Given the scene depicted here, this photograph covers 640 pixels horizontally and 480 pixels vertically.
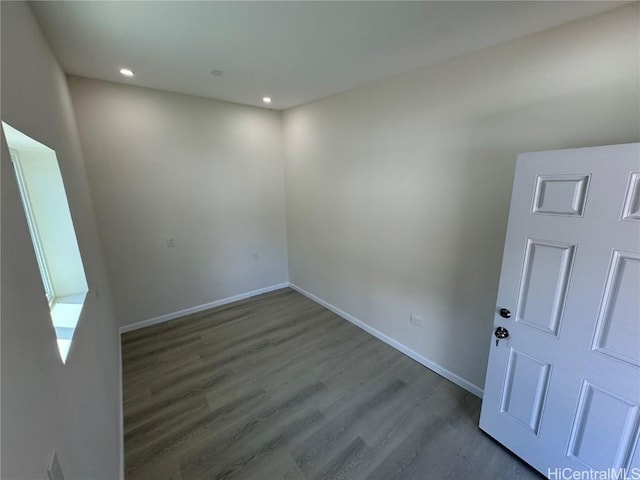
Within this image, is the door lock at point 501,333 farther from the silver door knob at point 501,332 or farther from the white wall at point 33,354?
the white wall at point 33,354

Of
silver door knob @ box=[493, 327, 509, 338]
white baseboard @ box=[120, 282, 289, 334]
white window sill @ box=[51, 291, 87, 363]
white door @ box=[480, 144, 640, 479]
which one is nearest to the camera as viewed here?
white window sill @ box=[51, 291, 87, 363]

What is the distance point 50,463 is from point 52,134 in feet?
5.46

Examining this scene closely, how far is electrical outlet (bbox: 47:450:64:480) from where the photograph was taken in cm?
69

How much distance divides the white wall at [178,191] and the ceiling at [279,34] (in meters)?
0.50

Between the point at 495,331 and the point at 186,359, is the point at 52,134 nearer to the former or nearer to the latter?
the point at 186,359

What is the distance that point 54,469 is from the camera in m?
0.72

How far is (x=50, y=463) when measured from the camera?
2.29ft

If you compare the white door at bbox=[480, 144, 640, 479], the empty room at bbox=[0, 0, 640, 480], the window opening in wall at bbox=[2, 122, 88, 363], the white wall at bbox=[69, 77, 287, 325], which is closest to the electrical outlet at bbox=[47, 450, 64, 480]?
the empty room at bbox=[0, 0, 640, 480]

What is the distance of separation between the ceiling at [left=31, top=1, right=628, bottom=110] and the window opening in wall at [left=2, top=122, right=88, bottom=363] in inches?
34.2

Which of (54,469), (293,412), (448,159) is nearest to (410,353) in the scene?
(293,412)

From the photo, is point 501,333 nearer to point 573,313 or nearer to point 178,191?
point 573,313

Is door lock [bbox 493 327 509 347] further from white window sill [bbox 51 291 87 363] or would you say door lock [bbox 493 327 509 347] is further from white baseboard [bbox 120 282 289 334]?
white baseboard [bbox 120 282 289 334]

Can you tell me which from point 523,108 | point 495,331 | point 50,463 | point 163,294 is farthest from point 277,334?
point 523,108

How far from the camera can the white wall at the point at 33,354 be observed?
0.60 m
